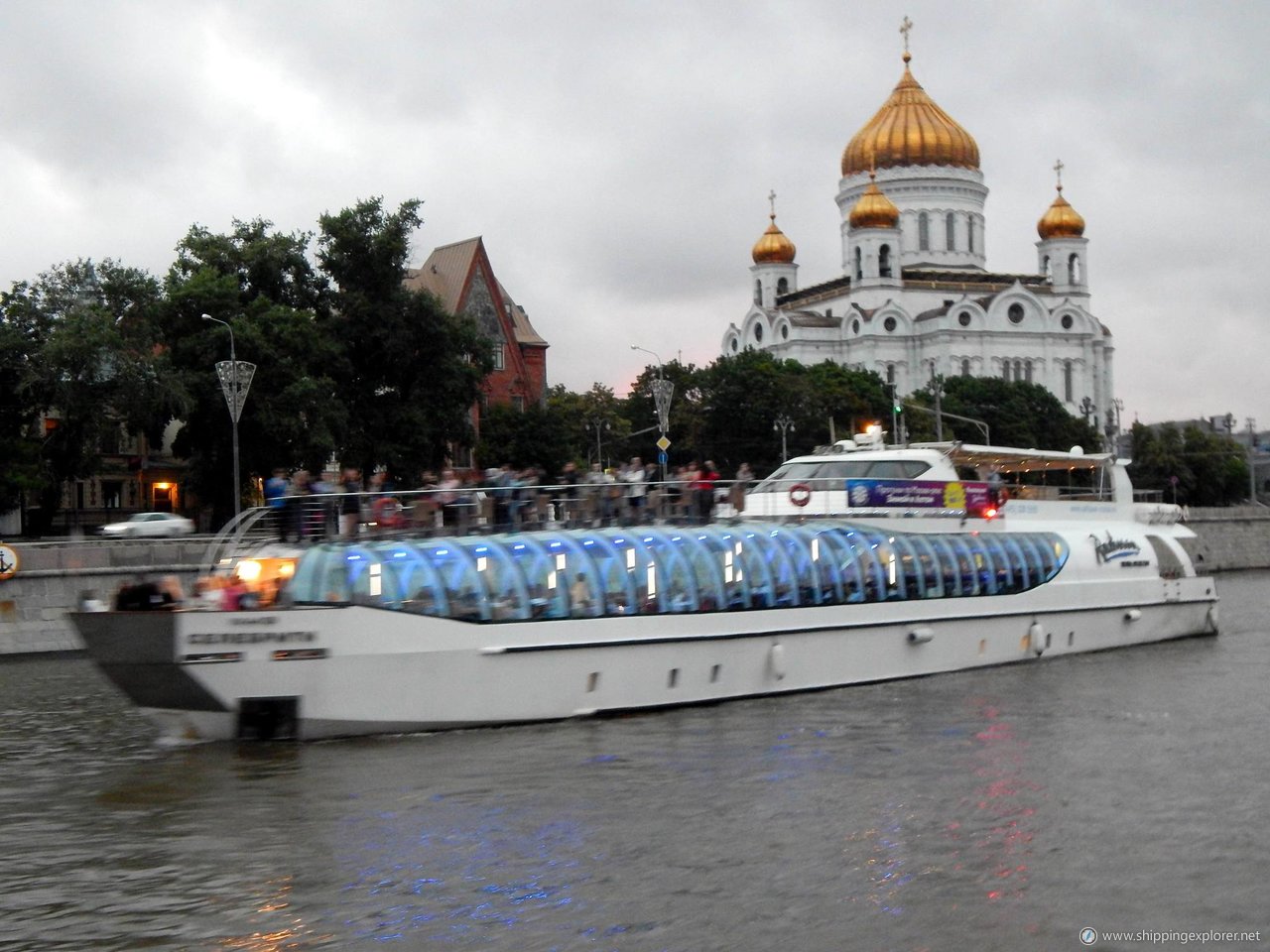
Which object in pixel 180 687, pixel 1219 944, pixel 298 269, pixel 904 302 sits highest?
pixel 904 302

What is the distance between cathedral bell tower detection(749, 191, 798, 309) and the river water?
13837 cm

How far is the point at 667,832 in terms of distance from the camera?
630 inches

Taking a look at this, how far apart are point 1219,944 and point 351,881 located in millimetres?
7141

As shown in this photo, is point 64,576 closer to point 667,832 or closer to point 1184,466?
point 667,832

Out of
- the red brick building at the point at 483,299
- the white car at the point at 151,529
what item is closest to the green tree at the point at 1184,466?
the red brick building at the point at 483,299

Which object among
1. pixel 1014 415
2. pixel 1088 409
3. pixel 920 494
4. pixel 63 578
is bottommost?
pixel 63 578

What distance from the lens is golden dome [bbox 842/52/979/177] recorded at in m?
147

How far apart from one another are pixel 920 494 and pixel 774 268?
438 feet

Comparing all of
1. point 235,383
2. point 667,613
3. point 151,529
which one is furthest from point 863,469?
point 151,529

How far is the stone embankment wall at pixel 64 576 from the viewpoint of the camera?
125ft

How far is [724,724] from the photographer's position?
2252cm

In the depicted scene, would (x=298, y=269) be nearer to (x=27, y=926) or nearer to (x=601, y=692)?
(x=601, y=692)

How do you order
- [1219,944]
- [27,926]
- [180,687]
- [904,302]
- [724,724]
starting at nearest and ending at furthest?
[1219,944] < [27,926] < [180,687] < [724,724] < [904,302]

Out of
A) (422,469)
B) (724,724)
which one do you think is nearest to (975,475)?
(724,724)
